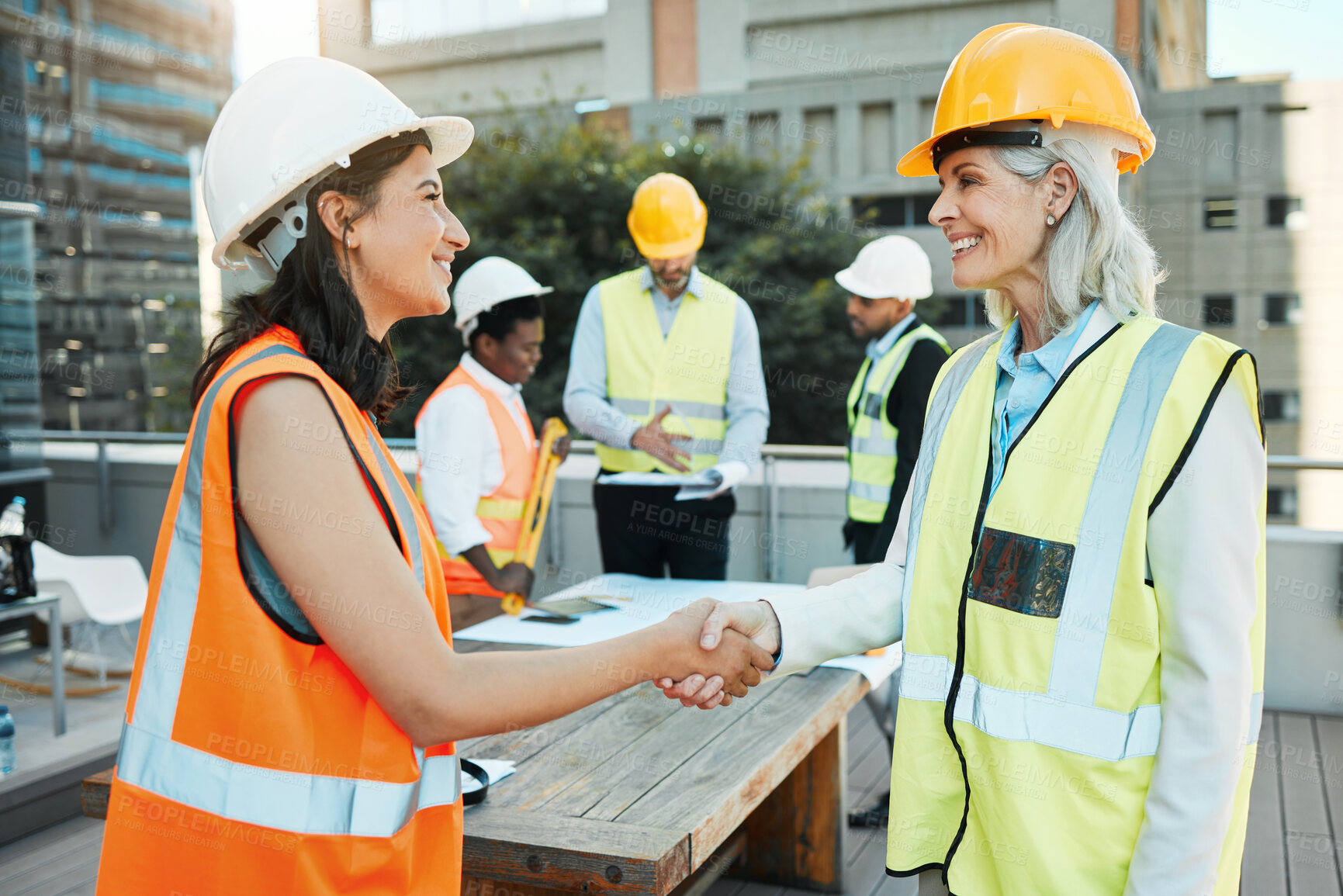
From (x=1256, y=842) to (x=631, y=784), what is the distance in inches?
113

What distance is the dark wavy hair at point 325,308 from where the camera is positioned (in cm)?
129

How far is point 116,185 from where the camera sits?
8992 millimetres

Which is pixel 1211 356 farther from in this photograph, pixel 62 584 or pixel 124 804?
pixel 62 584

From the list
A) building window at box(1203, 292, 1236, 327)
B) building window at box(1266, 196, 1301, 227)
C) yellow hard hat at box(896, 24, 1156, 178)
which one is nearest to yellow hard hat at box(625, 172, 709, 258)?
yellow hard hat at box(896, 24, 1156, 178)

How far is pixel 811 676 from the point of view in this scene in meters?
2.61

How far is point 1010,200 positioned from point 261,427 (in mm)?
1123

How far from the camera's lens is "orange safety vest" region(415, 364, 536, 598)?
3.16 meters

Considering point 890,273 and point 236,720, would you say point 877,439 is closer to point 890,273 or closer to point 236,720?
point 890,273

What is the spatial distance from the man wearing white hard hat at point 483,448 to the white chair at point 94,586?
2.37 meters

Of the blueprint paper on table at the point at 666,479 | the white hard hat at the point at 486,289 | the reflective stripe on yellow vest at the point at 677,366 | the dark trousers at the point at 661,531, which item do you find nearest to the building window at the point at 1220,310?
the reflective stripe on yellow vest at the point at 677,366

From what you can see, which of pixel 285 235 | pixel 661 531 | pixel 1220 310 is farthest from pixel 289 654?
pixel 1220 310

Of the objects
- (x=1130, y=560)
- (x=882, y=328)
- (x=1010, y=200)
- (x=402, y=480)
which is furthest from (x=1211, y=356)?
(x=882, y=328)

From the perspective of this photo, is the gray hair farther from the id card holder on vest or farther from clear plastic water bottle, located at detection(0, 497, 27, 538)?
clear plastic water bottle, located at detection(0, 497, 27, 538)

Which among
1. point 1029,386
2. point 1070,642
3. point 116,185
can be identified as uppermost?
point 116,185
